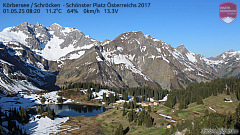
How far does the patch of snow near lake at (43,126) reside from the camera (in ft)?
320

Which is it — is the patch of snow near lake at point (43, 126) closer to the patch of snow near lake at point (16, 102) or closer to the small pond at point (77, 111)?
the small pond at point (77, 111)

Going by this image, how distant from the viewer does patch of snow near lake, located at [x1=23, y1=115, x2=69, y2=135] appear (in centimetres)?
9762

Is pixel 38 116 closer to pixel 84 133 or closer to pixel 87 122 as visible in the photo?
pixel 87 122

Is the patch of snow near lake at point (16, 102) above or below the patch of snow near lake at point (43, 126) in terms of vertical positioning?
above

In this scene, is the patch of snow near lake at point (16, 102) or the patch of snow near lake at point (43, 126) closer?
the patch of snow near lake at point (43, 126)

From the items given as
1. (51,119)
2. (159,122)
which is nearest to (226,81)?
(159,122)

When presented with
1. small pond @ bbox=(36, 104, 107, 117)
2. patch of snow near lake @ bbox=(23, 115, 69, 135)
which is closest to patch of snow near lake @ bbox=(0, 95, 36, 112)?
small pond @ bbox=(36, 104, 107, 117)

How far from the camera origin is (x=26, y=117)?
112m

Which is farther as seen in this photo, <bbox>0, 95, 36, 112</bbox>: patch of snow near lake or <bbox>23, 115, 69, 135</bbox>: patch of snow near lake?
<bbox>0, 95, 36, 112</bbox>: patch of snow near lake

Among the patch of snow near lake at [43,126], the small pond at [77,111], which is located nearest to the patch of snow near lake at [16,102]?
the small pond at [77,111]

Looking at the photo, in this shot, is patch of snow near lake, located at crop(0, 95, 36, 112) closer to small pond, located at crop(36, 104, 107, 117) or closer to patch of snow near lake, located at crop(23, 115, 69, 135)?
small pond, located at crop(36, 104, 107, 117)

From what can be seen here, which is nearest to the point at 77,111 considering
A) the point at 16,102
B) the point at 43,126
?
the point at 43,126

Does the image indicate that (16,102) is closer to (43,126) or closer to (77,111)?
(77,111)

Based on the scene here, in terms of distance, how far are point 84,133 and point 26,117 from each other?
39347 millimetres
